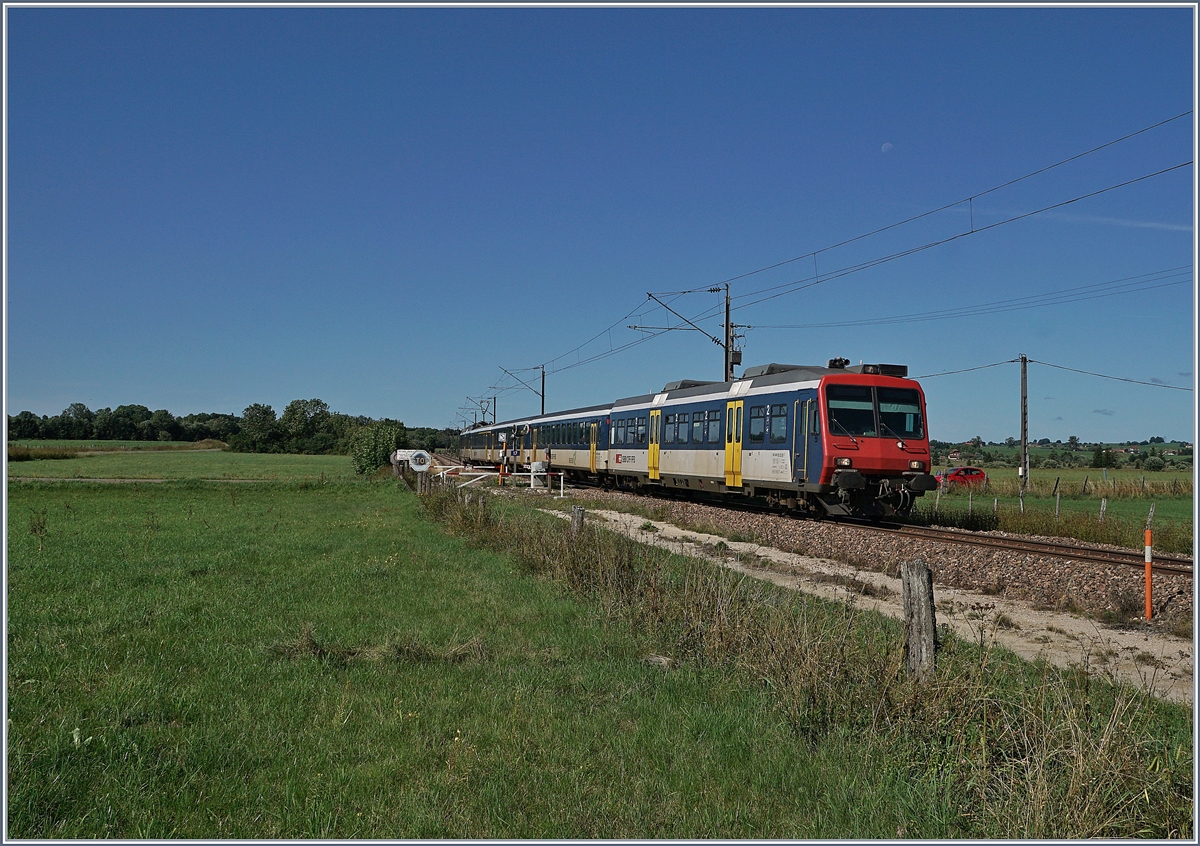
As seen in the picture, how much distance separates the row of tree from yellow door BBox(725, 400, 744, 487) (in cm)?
4399

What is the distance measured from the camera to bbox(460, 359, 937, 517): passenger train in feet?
65.2

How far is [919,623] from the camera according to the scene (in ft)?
20.7

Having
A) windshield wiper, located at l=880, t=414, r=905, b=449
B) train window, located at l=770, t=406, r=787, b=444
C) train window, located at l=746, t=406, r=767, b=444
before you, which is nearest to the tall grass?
windshield wiper, located at l=880, t=414, r=905, b=449

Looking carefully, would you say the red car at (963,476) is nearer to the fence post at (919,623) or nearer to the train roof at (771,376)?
the train roof at (771,376)

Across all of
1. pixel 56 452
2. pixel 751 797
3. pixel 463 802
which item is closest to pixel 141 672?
pixel 463 802

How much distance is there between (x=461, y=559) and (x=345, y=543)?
3.89 meters

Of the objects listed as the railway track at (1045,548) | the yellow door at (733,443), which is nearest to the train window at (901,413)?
the railway track at (1045,548)

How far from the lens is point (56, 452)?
8069 cm

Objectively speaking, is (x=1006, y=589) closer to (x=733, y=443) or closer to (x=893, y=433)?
(x=893, y=433)

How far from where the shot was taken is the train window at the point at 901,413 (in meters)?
20.2

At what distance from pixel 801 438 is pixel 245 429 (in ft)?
407

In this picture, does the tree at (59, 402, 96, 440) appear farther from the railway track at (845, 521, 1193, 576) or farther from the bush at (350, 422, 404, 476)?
the railway track at (845, 521, 1193, 576)

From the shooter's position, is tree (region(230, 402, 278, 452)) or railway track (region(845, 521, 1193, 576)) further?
tree (region(230, 402, 278, 452))

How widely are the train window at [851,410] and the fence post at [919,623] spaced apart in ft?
44.9
